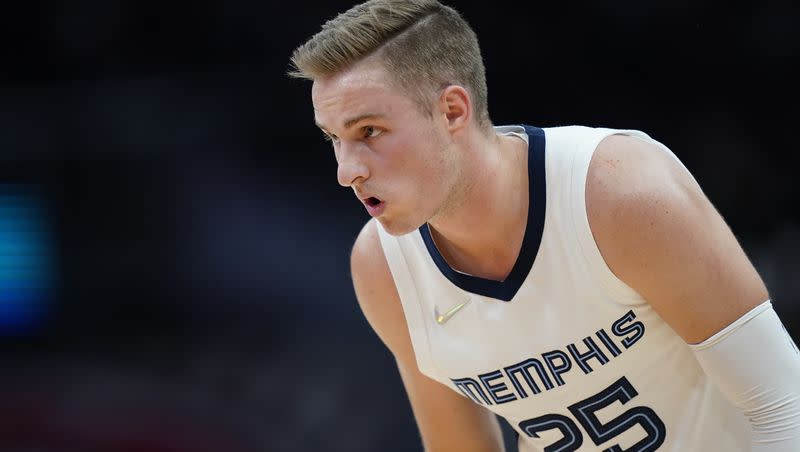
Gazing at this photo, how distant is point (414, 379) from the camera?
229cm

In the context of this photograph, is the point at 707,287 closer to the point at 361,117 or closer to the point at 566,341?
→ the point at 566,341

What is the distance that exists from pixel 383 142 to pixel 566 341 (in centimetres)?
53

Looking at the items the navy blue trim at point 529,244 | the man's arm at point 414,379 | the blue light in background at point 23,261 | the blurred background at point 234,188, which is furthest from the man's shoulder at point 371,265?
the blue light in background at point 23,261

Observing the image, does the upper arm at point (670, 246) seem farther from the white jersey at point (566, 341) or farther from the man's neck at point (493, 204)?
the man's neck at point (493, 204)

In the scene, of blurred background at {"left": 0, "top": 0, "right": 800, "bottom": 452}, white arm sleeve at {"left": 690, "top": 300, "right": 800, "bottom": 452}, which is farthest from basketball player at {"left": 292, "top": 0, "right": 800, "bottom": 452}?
blurred background at {"left": 0, "top": 0, "right": 800, "bottom": 452}

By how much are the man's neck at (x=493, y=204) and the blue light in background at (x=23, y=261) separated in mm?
2340

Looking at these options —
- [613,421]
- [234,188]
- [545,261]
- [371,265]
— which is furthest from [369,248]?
[234,188]

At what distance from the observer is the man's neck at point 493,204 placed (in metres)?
1.96

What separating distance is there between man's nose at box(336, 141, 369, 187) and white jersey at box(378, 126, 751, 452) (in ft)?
1.07

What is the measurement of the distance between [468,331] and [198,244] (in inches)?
79.4

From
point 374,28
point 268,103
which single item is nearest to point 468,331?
point 374,28

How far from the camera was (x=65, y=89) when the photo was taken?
392 centimetres

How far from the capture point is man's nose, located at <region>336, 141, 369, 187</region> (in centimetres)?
183

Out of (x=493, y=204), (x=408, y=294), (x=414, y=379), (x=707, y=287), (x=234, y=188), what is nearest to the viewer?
(x=707, y=287)
